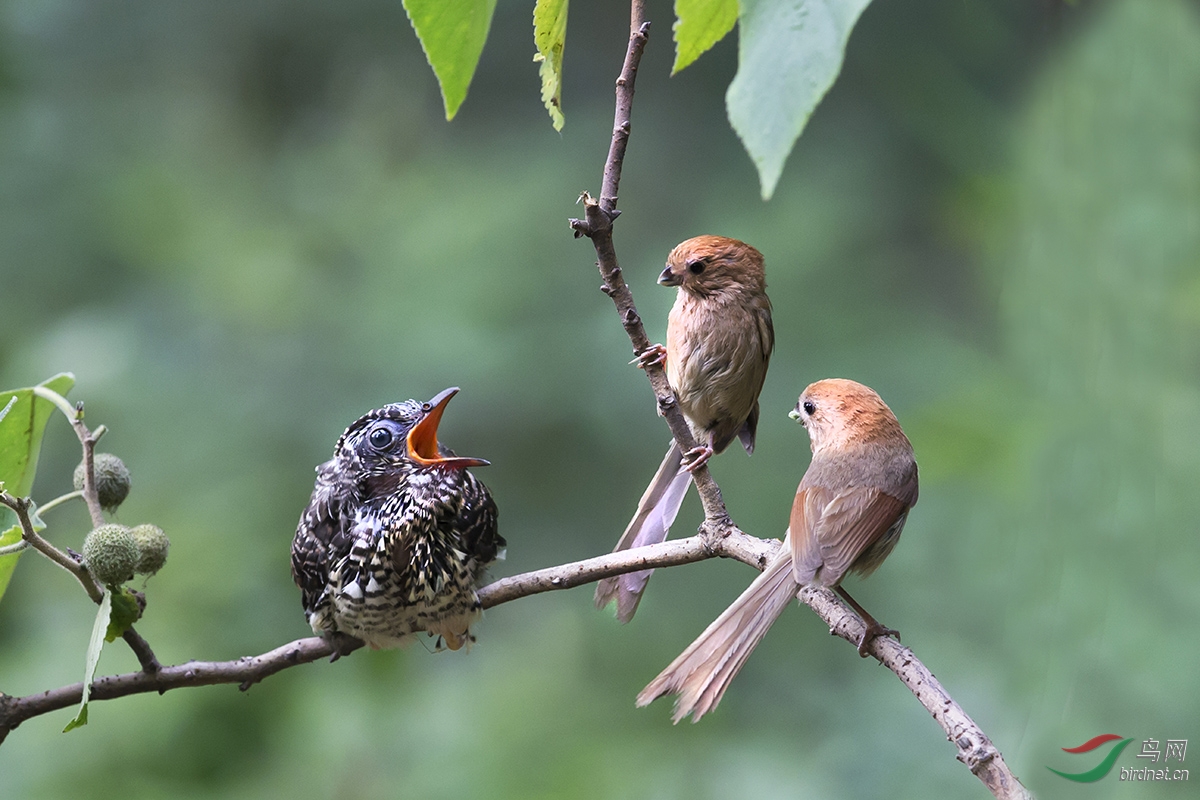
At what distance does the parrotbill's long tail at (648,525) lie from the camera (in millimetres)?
1952

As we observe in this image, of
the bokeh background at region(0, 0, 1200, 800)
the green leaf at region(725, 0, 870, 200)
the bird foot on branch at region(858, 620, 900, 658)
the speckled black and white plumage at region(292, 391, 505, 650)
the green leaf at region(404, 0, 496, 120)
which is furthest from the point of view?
the bokeh background at region(0, 0, 1200, 800)

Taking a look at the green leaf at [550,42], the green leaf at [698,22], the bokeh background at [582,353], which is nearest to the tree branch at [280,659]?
the green leaf at [550,42]

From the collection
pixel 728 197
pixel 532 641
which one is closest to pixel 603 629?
pixel 532 641

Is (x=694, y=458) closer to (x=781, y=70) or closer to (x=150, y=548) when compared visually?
(x=150, y=548)

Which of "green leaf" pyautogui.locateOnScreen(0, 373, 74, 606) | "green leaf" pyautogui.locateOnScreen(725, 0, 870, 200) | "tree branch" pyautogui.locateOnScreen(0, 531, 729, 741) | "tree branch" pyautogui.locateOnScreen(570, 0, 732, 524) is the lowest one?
"tree branch" pyautogui.locateOnScreen(0, 531, 729, 741)

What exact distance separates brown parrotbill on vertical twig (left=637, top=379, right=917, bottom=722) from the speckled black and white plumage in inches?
23.4

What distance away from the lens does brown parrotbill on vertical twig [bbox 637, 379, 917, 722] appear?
1.58 metres

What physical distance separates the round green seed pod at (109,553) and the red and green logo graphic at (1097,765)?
2101 mm

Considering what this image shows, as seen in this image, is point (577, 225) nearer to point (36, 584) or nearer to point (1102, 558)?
point (1102, 558)

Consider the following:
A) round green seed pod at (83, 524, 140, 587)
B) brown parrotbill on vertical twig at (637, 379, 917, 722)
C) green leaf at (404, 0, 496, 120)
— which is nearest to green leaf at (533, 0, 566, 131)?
green leaf at (404, 0, 496, 120)

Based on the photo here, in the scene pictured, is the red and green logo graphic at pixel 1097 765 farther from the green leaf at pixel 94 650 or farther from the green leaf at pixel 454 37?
the green leaf at pixel 454 37

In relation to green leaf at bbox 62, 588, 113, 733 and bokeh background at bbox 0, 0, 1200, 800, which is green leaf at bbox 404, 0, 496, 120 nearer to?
green leaf at bbox 62, 588, 113, 733

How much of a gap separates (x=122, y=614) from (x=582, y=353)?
3.56m

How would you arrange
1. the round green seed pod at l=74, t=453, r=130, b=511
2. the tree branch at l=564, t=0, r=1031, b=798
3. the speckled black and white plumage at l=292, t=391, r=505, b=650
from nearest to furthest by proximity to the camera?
the tree branch at l=564, t=0, r=1031, b=798 < the round green seed pod at l=74, t=453, r=130, b=511 < the speckled black and white plumage at l=292, t=391, r=505, b=650
